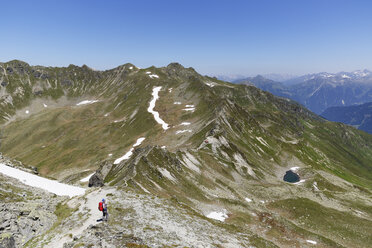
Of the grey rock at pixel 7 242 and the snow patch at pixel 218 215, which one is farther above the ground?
the grey rock at pixel 7 242

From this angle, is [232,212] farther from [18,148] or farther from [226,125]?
[18,148]

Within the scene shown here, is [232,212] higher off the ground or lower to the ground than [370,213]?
higher

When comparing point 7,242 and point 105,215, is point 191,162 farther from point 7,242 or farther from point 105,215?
point 7,242

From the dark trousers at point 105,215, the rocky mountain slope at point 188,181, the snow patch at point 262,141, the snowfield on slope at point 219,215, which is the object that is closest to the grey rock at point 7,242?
the rocky mountain slope at point 188,181

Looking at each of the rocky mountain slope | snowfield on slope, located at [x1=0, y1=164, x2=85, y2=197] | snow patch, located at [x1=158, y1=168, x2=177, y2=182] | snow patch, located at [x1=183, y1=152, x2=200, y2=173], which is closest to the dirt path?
the rocky mountain slope

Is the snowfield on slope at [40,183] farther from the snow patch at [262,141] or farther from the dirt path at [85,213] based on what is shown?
the snow patch at [262,141]

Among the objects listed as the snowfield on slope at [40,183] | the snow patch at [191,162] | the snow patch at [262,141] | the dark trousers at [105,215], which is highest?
the dark trousers at [105,215]

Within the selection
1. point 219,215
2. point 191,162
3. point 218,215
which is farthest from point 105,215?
point 191,162

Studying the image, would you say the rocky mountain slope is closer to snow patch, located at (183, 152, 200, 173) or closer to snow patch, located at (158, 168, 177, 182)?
snow patch, located at (158, 168, 177, 182)

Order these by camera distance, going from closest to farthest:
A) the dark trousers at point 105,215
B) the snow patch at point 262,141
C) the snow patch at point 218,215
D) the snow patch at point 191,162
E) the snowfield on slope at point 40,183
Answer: the dark trousers at point 105,215, the snowfield on slope at point 40,183, the snow patch at point 218,215, the snow patch at point 191,162, the snow patch at point 262,141

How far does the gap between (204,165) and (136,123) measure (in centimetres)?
8282

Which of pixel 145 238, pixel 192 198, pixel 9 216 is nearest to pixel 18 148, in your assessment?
pixel 192 198

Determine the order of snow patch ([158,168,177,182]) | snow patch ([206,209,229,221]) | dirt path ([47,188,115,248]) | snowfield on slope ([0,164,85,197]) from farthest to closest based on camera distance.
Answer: snow patch ([158,168,177,182])
snow patch ([206,209,229,221])
snowfield on slope ([0,164,85,197])
dirt path ([47,188,115,248])

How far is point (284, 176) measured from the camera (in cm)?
12781
